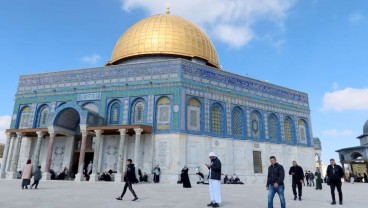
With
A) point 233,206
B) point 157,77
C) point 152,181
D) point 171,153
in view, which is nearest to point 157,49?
point 157,77

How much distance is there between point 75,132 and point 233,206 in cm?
1910

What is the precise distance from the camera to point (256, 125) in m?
24.7

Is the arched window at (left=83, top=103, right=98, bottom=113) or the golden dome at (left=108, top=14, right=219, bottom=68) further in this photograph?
the golden dome at (left=108, top=14, right=219, bottom=68)

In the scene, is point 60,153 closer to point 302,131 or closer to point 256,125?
point 256,125

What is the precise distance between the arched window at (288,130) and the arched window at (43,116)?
826 inches

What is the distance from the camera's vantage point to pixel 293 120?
88.3ft

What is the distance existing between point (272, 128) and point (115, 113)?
13.8m

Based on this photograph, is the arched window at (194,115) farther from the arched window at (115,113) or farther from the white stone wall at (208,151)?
the arched window at (115,113)

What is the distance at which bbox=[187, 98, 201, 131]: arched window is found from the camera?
20.9 meters

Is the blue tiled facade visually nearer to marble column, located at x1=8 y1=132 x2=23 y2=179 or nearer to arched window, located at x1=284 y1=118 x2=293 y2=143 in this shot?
arched window, located at x1=284 y1=118 x2=293 y2=143

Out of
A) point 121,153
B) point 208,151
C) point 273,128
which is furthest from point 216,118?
point 121,153

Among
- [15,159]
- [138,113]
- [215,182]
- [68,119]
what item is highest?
[138,113]

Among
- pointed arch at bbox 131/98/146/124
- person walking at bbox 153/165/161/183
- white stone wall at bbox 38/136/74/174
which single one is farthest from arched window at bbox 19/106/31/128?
person walking at bbox 153/165/161/183

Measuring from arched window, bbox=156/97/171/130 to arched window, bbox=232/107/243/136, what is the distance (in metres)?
5.83
